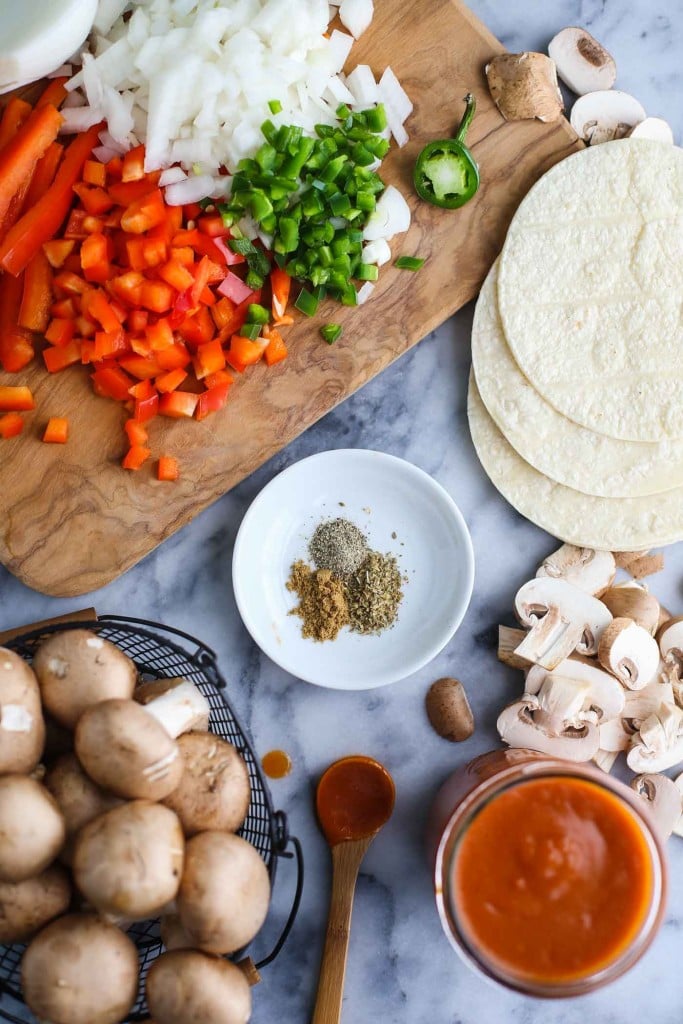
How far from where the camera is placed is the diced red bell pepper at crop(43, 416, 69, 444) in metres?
2.63

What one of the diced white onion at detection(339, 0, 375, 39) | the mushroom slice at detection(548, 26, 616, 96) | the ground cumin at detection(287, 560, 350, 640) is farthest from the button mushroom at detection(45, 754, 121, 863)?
the mushroom slice at detection(548, 26, 616, 96)

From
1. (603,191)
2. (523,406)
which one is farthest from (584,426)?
(603,191)

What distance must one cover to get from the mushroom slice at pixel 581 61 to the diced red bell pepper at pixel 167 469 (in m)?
1.82

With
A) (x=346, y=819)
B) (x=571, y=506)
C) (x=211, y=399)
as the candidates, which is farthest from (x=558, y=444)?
(x=346, y=819)

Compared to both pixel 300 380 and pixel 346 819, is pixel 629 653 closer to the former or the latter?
pixel 346 819

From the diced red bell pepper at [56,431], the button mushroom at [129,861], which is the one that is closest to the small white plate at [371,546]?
the diced red bell pepper at [56,431]

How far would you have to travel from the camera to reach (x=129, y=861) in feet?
5.89

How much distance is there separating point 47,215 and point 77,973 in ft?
6.75

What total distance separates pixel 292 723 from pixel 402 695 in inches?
14.7

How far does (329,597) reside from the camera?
2.72 meters

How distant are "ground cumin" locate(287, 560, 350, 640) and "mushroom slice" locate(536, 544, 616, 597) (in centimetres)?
69

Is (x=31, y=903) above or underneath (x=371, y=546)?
above

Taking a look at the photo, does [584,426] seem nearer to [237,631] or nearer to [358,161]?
[358,161]

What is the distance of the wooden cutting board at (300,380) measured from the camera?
2674 millimetres
